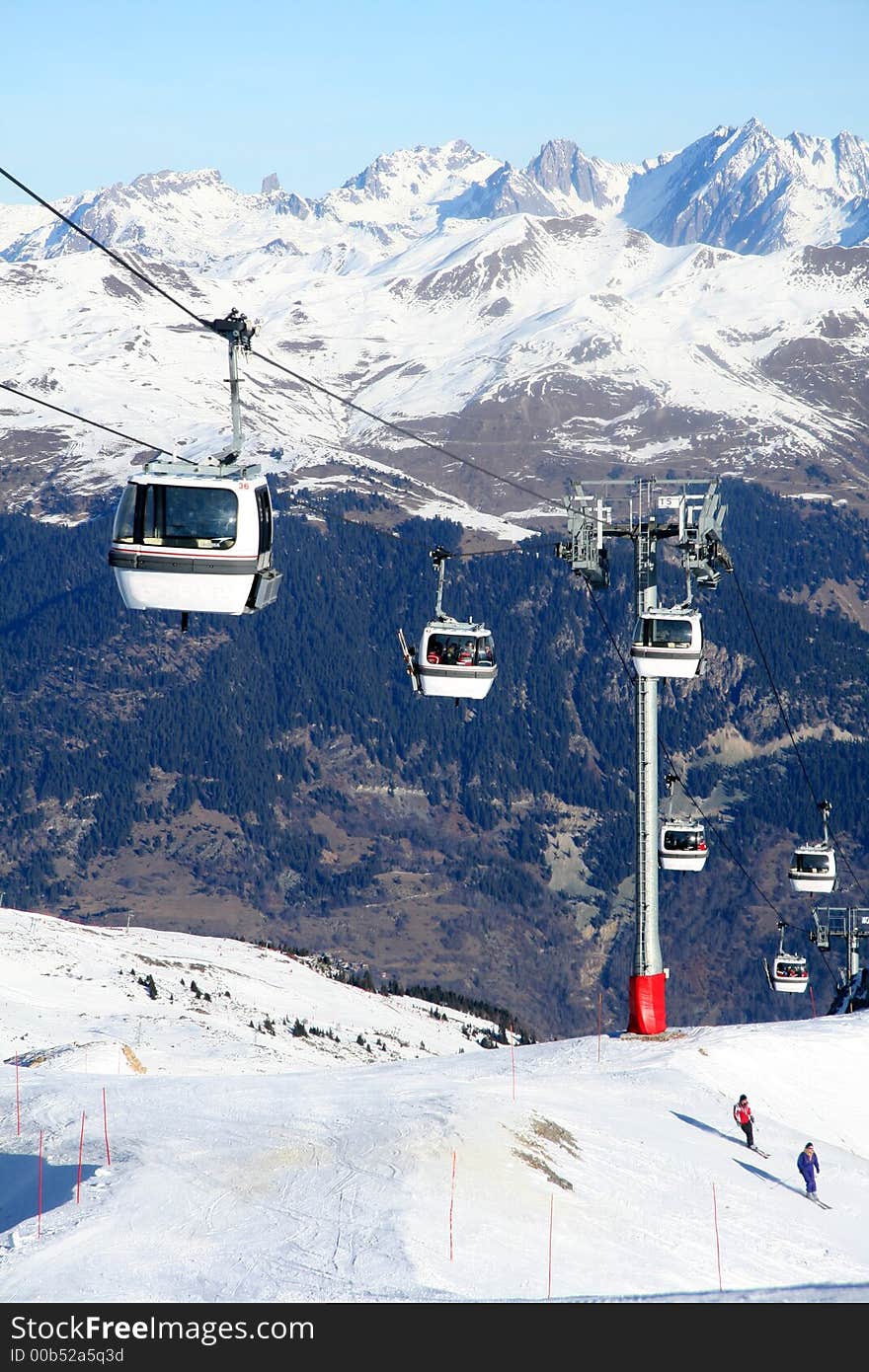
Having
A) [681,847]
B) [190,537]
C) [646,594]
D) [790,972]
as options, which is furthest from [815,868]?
[190,537]

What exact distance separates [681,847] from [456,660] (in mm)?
29631

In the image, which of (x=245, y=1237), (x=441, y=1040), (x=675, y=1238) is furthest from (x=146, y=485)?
(x=441, y=1040)

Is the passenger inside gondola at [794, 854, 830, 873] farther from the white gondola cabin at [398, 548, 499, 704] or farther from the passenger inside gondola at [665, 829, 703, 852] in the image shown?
the white gondola cabin at [398, 548, 499, 704]

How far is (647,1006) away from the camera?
62.4 meters

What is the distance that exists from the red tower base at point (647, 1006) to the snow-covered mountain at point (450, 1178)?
4.02 feet

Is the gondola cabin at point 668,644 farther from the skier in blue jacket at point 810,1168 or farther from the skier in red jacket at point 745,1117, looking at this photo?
the skier in blue jacket at point 810,1168

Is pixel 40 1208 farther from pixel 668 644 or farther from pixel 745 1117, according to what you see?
pixel 668 644

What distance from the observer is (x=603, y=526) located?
6122 cm

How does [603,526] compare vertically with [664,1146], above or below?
above

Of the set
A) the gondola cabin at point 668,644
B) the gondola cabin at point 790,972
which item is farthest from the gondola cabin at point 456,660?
the gondola cabin at point 790,972

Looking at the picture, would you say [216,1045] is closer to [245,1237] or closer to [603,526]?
[603,526]

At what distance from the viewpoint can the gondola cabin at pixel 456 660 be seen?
2167 inches

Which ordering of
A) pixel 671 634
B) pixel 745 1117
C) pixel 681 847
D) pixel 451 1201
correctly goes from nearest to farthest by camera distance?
pixel 451 1201, pixel 745 1117, pixel 671 634, pixel 681 847
